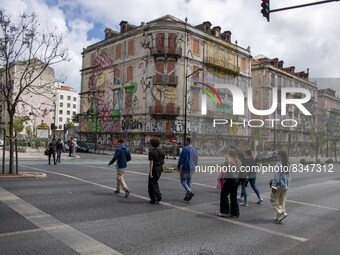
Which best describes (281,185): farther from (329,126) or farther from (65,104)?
(65,104)

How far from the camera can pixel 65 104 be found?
394ft

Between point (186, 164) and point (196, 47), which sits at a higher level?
point (196, 47)

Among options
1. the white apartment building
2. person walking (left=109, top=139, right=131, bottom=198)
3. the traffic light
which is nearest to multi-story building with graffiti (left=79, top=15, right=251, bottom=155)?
the traffic light

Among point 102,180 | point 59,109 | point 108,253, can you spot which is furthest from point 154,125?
point 59,109

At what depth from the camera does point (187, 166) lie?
32.2ft

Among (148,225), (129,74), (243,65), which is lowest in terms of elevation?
(148,225)

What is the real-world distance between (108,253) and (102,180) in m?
8.70

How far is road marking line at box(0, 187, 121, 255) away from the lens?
5.19 meters

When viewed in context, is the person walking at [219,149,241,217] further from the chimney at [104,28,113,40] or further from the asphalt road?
the chimney at [104,28,113,40]

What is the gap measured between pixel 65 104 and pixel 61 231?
120 meters

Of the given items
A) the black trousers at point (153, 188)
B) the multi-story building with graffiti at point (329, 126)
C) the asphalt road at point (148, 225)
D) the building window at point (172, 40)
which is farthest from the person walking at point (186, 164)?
the building window at point (172, 40)

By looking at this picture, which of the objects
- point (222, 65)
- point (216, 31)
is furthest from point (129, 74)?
point (216, 31)

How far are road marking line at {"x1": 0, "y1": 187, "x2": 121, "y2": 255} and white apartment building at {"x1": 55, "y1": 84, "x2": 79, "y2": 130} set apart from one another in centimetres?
11278

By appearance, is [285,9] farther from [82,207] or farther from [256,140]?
[82,207]
